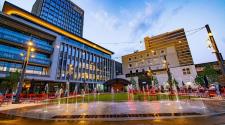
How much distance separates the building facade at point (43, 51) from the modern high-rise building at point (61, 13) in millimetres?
28521

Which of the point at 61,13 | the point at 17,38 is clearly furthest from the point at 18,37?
the point at 61,13

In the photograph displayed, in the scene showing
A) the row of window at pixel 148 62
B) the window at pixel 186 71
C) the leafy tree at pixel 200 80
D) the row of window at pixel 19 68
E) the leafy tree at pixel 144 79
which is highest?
the row of window at pixel 148 62

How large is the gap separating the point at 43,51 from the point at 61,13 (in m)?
48.3

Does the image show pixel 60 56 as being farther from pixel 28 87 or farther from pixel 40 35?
pixel 28 87

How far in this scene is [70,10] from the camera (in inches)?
3529

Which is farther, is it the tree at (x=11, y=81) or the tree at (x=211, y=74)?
the tree at (x=211, y=74)

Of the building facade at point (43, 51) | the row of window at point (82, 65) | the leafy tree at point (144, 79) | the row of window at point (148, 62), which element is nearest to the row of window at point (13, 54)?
the building facade at point (43, 51)

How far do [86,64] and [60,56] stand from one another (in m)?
14.4

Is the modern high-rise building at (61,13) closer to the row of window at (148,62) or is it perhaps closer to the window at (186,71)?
the row of window at (148,62)

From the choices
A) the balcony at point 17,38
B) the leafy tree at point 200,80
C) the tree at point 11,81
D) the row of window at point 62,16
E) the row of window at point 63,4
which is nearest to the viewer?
the tree at point 11,81

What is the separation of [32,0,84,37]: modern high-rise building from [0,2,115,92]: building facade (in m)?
28.5

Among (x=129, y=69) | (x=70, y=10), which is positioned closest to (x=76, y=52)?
(x=129, y=69)

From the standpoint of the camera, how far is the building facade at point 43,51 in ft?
113

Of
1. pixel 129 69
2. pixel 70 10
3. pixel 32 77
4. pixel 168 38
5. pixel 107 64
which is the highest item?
pixel 70 10
